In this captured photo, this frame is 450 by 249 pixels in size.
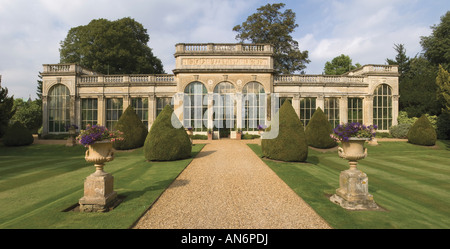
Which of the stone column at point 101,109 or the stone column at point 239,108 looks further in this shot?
the stone column at point 101,109

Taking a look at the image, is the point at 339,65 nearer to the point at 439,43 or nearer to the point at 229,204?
the point at 439,43

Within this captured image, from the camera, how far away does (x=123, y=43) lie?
33.8 meters

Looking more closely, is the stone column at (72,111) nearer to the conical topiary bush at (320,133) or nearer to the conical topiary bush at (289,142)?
the conical topiary bush at (289,142)

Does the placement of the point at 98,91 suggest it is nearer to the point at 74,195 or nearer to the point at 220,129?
the point at 220,129

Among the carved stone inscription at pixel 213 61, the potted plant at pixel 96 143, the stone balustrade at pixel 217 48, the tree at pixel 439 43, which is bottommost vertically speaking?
the potted plant at pixel 96 143

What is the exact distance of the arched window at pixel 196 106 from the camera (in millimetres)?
24281

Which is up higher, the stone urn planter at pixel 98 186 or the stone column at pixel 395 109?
the stone column at pixel 395 109

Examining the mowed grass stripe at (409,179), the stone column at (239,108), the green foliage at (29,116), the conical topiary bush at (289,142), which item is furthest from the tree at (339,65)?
the green foliage at (29,116)

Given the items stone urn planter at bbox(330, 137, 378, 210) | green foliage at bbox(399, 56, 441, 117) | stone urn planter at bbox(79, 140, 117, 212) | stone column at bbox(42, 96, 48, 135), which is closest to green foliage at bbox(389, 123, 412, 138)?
green foliage at bbox(399, 56, 441, 117)

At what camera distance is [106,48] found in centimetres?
3272

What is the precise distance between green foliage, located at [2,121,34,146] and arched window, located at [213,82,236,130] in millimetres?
18119

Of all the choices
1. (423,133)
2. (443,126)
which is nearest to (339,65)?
(443,126)

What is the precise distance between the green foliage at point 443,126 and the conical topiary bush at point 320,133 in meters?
13.0

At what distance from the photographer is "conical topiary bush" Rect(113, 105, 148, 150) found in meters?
15.6
